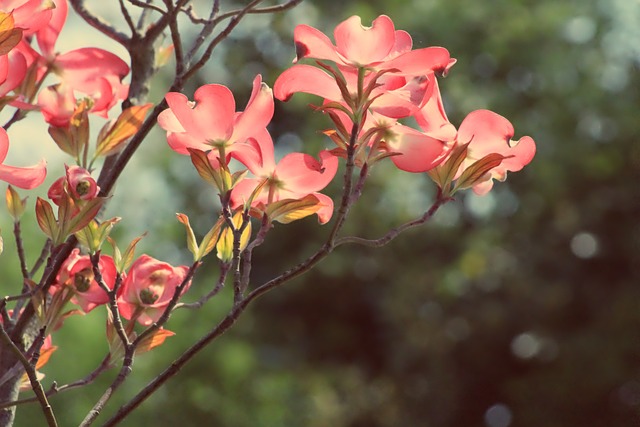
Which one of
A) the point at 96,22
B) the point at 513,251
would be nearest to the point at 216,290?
the point at 96,22

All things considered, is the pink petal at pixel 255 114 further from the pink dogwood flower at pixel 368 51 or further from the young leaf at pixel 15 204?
the young leaf at pixel 15 204

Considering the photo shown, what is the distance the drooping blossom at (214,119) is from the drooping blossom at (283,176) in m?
0.02

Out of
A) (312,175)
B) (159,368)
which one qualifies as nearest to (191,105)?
(312,175)

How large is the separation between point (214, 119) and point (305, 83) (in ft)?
0.17

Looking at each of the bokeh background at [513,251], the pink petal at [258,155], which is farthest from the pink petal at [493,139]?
the bokeh background at [513,251]

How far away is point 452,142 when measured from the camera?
0.52 meters

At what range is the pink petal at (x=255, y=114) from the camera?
0.49 meters

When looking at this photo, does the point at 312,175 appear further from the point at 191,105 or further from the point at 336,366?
the point at 336,366

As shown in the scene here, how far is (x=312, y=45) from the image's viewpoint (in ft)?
1.54

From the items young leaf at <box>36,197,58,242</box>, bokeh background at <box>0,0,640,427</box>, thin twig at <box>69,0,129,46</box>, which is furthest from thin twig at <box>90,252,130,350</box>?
bokeh background at <box>0,0,640,427</box>

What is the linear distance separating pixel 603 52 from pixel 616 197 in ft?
A: 3.47

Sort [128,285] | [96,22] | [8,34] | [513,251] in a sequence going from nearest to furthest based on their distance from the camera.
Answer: [8,34], [128,285], [96,22], [513,251]

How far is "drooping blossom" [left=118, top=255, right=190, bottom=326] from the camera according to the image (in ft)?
1.81

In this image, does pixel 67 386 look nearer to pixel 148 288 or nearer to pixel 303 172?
pixel 148 288
